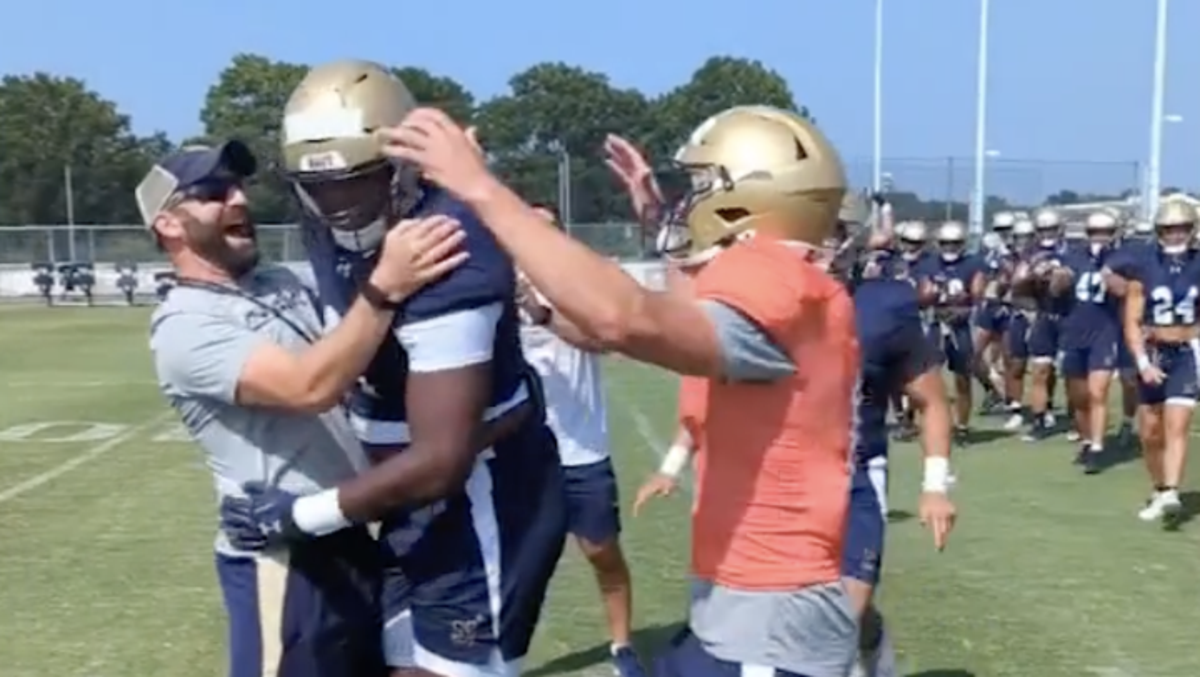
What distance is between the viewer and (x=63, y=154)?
249 ft

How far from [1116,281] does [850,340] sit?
1063cm

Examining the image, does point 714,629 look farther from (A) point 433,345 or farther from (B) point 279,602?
(B) point 279,602

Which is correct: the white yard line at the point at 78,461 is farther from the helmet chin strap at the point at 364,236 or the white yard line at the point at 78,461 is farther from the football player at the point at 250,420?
the helmet chin strap at the point at 364,236

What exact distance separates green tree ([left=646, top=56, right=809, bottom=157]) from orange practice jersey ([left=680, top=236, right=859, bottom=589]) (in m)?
75.2

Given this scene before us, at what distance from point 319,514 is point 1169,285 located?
9796 millimetres

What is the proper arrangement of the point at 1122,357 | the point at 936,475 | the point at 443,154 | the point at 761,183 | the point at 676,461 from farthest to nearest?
the point at 1122,357 < the point at 676,461 < the point at 936,475 < the point at 761,183 < the point at 443,154

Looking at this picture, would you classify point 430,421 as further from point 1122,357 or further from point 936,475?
point 1122,357

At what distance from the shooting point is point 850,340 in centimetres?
370

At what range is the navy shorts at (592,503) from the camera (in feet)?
24.9

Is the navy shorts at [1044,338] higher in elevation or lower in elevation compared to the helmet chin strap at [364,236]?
lower

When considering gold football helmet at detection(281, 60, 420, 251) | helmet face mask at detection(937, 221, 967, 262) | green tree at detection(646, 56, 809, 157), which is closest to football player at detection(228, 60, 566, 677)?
gold football helmet at detection(281, 60, 420, 251)

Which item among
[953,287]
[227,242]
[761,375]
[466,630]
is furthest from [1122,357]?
[761,375]

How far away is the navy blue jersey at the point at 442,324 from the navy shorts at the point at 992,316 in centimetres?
1633

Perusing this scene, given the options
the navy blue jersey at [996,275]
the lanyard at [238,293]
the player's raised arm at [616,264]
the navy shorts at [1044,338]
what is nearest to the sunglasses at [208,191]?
the lanyard at [238,293]
